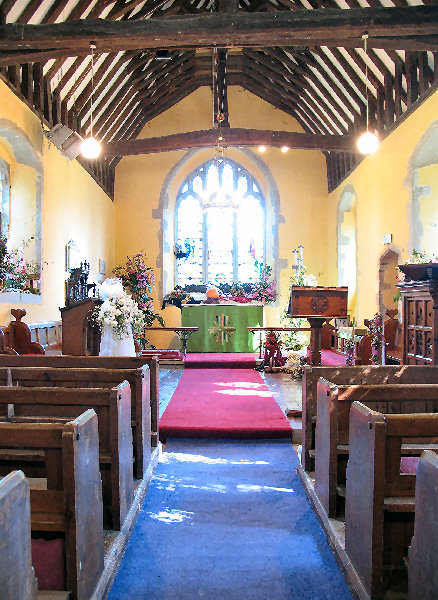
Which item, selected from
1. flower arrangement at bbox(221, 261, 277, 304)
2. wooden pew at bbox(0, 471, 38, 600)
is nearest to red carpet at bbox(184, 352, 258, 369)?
flower arrangement at bbox(221, 261, 277, 304)

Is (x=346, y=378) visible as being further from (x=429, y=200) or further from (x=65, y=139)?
(x=65, y=139)

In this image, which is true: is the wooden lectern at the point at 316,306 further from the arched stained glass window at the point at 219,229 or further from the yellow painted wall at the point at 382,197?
the arched stained glass window at the point at 219,229

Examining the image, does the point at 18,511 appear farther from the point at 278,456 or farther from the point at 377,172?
the point at 377,172

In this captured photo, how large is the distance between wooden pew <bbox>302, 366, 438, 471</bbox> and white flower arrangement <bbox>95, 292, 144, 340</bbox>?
2061 millimetres

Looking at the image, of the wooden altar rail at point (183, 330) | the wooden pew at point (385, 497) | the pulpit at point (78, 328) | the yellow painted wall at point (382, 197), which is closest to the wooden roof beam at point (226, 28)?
the yellow painted wall at point (382, 197)

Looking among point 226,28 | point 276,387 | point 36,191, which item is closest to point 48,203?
point 36,191

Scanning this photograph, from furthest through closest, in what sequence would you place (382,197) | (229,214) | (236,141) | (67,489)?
(229,214) < (236,141) < (382,197) < (67,489)

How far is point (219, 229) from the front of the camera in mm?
11422

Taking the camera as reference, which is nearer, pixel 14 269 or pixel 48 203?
pixel 14 269

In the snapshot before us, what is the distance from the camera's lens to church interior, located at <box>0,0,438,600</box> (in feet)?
5.34

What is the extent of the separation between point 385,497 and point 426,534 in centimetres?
38

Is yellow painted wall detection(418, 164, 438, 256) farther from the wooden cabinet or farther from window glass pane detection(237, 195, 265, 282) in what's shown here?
window glass pane detection(237, 195, 265, 282)

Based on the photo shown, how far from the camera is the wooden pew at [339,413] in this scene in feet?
7.11

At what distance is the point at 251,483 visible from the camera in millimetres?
2924
